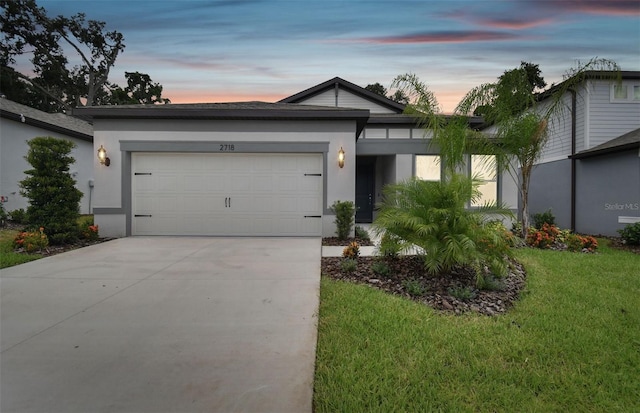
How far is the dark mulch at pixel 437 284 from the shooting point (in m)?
3.88

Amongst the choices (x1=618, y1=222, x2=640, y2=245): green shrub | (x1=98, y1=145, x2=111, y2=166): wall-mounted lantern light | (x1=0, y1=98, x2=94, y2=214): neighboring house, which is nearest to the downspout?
(x1=618, y1=222, x2=640, y2=245): green shrub

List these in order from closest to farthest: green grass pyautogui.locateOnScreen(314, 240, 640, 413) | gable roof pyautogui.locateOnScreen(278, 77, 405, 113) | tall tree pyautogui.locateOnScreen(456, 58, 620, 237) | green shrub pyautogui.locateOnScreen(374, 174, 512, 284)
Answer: green grass pyautogui.locateOnScreen(314, 240, 640, 413)
green shrub pyautogui.locateOnScreen(374, 174, 512, 284)
tall tree pyautogui.locateOnScreen(456, 58, 620, 237)
gable roof pyautogui.locateOnScreen(278, 77, 405, 113)

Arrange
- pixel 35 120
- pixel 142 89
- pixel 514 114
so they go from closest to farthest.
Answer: pixel 514 114 < pixel 35 120 < pixel 142 89

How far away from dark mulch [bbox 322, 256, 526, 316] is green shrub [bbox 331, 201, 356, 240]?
8.51 ft

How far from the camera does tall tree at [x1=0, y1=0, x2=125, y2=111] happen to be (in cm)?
2352

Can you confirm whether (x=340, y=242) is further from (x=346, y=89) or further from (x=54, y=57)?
(x=54, y=57)

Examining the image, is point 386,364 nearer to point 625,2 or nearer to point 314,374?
point 314,374

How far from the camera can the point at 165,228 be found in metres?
8.84

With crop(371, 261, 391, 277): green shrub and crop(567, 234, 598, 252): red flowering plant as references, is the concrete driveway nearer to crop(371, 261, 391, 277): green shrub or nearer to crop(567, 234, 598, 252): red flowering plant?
crop(371, 261, 391, 277): green shrub

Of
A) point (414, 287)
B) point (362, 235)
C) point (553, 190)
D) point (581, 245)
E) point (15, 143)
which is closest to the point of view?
point (414, 287)

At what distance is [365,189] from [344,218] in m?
5.66

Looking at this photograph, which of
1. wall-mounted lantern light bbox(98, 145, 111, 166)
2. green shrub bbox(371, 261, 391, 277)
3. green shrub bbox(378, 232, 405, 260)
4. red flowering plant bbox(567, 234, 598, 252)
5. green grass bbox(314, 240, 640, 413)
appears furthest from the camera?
wall-mounted lantern light bbox(98, 145, 111, 166)

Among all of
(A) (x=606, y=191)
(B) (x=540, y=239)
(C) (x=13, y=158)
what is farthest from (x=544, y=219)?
(C) (x=13, y=158)

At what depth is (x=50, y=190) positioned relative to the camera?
7.07m
